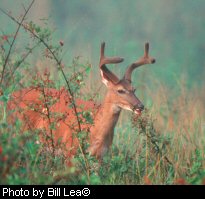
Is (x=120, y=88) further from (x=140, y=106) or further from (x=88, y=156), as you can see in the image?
(x=88, y=156)

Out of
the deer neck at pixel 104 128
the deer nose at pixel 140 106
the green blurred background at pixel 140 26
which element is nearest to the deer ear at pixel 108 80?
the deer neck at pixel 104 128

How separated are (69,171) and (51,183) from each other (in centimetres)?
23

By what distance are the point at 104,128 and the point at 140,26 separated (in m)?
16.0

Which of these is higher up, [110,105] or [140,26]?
[140,26]

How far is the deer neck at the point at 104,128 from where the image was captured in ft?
32.9

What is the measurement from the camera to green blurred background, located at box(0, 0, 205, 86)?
79.2ft

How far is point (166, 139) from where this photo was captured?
9508 millimetres

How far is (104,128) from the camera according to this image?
1030 centimetres

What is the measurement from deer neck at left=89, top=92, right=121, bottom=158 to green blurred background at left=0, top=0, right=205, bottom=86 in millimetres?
12435

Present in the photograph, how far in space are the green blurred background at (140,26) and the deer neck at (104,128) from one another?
12435mm

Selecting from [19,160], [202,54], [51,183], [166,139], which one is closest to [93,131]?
[166,139]
